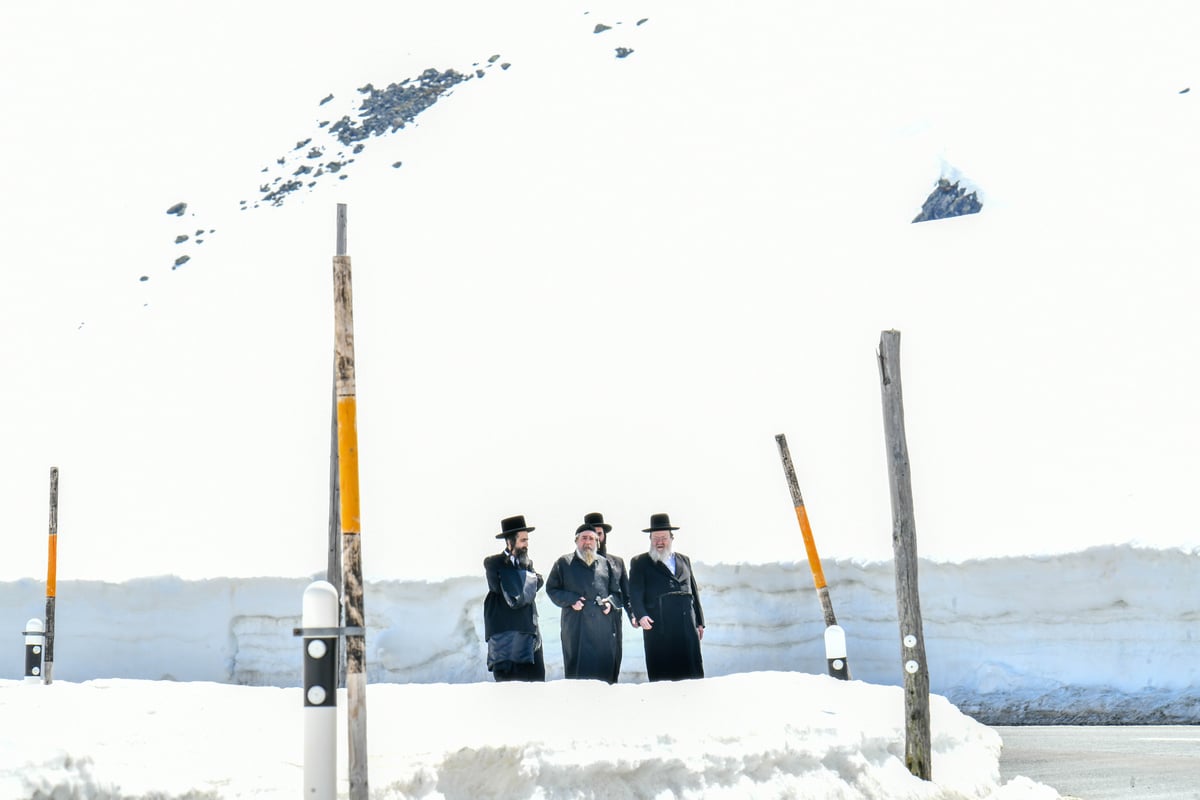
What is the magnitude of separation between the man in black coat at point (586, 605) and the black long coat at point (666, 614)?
32 cm

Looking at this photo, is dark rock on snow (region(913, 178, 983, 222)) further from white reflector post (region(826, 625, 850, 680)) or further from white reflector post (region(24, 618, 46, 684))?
white reflector post (region(24, 618, 46, 684))

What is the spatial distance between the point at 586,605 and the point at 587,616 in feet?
0.39

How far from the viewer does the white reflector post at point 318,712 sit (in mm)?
5324

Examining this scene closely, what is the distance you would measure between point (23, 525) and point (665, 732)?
1953cm

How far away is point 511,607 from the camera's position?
417 inches

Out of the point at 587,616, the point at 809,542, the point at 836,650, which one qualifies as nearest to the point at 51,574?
the point at 587,616

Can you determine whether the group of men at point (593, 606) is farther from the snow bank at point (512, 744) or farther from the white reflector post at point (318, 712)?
the white reflector post at point (318, 712)

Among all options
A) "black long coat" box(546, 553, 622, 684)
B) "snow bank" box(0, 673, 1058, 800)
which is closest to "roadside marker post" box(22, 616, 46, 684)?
"black long coat" box(546, 553, 622, 684)

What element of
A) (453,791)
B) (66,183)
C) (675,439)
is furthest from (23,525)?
(66,183)

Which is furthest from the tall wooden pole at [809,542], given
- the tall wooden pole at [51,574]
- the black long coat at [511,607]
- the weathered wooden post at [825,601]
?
the tall wooden pole at [51,574]

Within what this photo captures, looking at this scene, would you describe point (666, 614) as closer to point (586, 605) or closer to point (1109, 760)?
point (586, 605)

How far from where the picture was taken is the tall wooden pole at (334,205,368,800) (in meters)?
5.52

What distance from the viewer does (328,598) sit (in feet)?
17.7

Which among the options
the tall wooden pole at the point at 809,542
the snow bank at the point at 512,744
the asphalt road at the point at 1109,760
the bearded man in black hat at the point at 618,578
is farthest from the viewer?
the tall wooden pole at the point at 809,542
